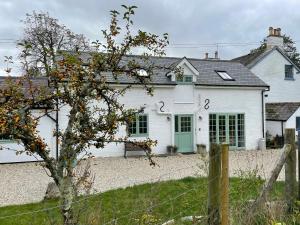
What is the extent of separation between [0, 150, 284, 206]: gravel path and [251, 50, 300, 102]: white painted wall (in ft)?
46.2

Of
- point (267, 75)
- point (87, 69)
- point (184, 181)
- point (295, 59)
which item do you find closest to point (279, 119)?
point (267, 75)

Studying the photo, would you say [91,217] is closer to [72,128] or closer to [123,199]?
[72,128]

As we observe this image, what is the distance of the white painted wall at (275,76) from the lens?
30888 mm

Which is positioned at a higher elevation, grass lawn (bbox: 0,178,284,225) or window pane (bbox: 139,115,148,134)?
window pane (bbox: 139,115,148,134)

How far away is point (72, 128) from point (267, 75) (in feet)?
95.7

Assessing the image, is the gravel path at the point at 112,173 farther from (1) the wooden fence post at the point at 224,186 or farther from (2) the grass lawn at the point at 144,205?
(1) the wooden fence post at the point at 224,186

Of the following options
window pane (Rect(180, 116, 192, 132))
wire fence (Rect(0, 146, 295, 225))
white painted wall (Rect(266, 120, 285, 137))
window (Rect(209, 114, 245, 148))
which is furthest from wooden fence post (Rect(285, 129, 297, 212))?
white painted wall (Rect(266, 120, 285, 137))

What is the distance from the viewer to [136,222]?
392 cm

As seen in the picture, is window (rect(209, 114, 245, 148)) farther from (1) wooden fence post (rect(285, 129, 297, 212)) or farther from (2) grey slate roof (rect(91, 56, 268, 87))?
(1) wooden fence post (rect(285, 129, 297, 212))

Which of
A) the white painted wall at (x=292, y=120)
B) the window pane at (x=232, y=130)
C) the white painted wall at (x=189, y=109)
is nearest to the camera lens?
the white painted wall at (x=189, y=109)

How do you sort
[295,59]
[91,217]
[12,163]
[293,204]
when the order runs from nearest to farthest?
[91,217], [293,204], [12,163], [295,59]

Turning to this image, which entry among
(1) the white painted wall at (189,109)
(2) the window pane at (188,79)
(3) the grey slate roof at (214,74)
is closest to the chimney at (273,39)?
(3) the grey slate roof at (214,74)

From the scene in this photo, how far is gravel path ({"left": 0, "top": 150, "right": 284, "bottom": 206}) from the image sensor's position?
422 inches

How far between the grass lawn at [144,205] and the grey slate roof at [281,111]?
16.1 metres
